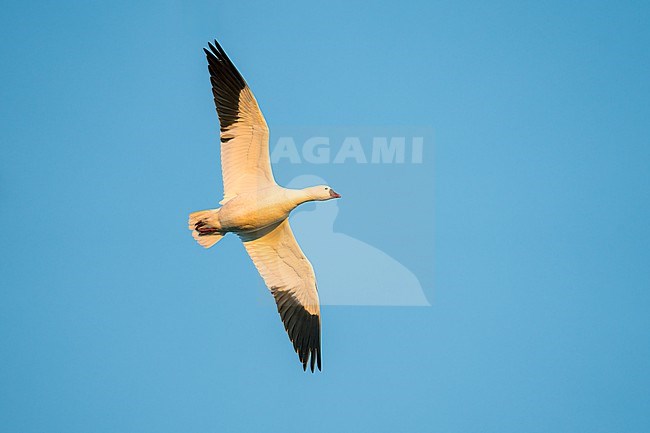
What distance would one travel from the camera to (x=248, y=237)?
11258 mm

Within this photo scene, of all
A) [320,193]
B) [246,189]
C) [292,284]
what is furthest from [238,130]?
[292,284]

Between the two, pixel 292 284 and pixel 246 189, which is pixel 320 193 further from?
pixel 292 284

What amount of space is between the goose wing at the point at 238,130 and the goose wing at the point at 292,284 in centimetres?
71

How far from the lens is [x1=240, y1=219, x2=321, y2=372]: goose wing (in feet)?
37.0

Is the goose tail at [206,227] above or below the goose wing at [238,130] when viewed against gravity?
below

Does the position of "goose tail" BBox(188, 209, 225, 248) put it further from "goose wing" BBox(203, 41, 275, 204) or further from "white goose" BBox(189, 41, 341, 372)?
"goose wing" BBox(203, 41, 275, 204)

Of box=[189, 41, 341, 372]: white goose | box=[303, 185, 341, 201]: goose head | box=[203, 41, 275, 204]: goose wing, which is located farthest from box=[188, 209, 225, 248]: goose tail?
box=[303, 185, 341, 201]: goose head

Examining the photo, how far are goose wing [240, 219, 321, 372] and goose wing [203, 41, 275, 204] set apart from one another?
2.33 feet

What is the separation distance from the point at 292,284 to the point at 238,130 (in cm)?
182

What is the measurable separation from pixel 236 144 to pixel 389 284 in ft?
9.89

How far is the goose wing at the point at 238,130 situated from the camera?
412 inches

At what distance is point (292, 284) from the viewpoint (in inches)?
452

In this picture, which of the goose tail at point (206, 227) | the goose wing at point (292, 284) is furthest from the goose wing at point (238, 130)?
the goose wing at point (292, 284)

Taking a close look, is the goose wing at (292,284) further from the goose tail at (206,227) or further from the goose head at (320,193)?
the goose head at (320,193)
